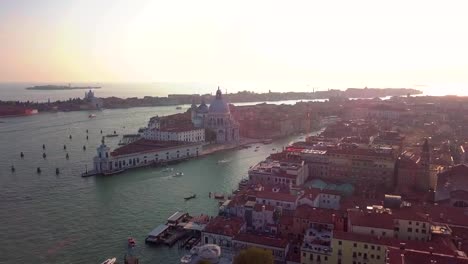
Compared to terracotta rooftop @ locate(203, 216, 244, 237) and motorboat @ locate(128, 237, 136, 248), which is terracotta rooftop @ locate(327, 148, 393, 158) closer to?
terracotta rooftop @ locate(203, 216, 244, 237)

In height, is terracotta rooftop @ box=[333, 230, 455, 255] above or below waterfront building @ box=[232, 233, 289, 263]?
above

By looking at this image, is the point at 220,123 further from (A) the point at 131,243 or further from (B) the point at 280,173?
(A) the point at 131,243

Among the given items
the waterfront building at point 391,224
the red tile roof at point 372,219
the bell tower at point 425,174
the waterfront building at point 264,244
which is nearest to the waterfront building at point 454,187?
the bell tower at point 425,174

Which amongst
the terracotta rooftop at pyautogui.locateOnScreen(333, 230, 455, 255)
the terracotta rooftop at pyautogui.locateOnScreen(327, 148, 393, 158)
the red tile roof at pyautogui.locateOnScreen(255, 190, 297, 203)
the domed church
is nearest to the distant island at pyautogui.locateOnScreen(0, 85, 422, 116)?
the domed church

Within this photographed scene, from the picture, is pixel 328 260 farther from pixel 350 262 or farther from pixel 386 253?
pixel 386 253

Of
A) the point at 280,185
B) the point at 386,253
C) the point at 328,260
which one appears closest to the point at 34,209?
the point at 280,185

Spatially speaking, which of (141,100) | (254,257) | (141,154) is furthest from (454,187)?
(141,100)
